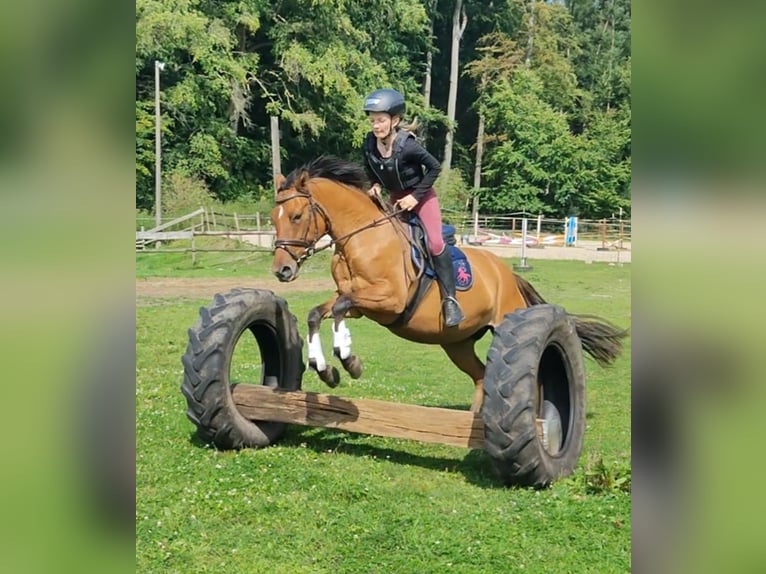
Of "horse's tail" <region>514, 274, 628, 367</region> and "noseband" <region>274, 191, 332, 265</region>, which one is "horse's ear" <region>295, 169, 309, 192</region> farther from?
"horse's tail" <region>514, 274, 628, 367</region>

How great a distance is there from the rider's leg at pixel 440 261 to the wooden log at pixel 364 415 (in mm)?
809

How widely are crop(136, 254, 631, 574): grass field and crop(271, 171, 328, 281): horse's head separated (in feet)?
4.99

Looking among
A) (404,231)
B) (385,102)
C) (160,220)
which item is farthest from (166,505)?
(160,220)

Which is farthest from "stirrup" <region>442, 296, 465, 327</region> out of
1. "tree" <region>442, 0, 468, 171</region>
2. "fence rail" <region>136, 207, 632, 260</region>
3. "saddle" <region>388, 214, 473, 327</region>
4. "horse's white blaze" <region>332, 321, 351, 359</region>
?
"tree" <region>442, 0, 468, 171</region>

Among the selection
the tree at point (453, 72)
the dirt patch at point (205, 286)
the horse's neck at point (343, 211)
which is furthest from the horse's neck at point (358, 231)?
the tree at point (453, 72)

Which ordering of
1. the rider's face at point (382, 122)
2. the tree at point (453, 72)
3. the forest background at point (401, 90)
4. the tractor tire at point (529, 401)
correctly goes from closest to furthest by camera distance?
the tractor tire at point (529, 401) → the rider's face at point (382, 122) → the forest background at point (401, 90) → the tree at point (453, 72)

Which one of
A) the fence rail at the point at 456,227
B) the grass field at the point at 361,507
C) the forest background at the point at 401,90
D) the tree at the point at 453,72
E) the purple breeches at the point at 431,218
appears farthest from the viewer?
the tree at the point at 453,72

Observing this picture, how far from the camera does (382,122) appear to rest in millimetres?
5410

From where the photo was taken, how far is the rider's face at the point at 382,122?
539 cm

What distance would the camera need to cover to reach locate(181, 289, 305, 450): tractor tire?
18.7ft

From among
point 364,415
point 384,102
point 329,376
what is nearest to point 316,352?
point 329,376

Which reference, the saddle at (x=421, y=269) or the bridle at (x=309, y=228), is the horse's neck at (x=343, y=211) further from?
the saddle at (x=421, y=269)

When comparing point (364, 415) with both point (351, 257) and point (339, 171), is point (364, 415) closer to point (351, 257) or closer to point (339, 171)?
point (351, 257)
